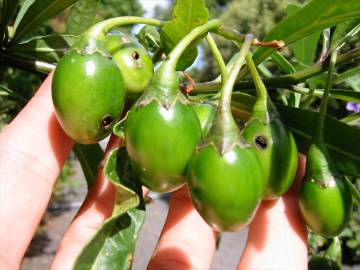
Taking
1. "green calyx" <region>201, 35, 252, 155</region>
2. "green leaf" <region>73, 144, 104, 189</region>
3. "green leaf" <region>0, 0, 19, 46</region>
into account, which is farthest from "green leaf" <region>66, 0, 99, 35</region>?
"green calyx" <region>201, 35, 252, 155</region>

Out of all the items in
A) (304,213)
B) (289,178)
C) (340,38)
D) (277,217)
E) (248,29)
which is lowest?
(248,29)

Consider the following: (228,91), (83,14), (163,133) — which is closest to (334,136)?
(228,91)

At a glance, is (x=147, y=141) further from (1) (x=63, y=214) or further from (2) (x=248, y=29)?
(2) (x=248, y=29)

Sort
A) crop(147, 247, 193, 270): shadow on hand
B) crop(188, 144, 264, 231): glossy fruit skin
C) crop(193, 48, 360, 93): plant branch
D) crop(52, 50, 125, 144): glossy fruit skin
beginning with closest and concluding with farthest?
crop(188, 144, 264, 231): glossy fruit skin
crop(52, 50, 125, 144): glossy fruit skin
crop(193, 48, 360, 93): plant branch
crop(147, 247, 193, 270): shadow on hand

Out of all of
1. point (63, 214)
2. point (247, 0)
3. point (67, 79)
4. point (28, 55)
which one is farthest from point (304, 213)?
point (247, 0)

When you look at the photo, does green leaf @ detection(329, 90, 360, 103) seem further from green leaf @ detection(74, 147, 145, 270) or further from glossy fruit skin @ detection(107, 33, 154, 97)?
green leaf @ detection(74, 147, 145, 270)

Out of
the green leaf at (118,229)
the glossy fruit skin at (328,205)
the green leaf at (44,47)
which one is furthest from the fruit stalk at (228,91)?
the green leaf at (44,47)

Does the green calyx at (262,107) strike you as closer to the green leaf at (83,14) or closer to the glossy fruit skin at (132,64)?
the glossy fruit skin at (132,64)
